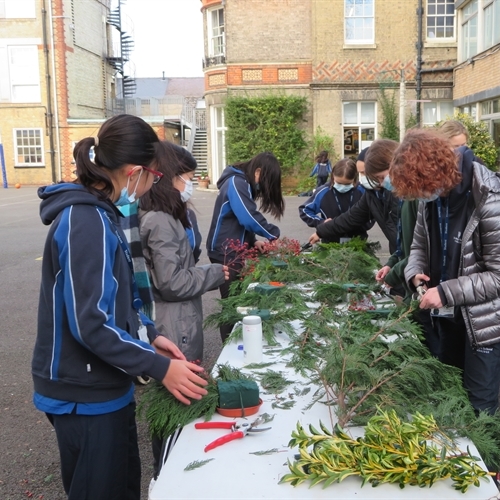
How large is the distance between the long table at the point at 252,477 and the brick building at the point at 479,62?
19.3m

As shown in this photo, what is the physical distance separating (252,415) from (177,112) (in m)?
39.2

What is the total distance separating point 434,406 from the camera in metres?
2.43

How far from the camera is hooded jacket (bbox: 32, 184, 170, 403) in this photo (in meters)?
→ 2.13

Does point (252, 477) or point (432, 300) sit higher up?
point (432, 300)

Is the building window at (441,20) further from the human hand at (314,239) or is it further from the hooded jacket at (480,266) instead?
→ the hooded jacket at (480,266)

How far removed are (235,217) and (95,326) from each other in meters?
3.35

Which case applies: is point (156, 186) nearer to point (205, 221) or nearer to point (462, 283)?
point (462, 283)

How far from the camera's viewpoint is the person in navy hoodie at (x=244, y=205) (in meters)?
5.30

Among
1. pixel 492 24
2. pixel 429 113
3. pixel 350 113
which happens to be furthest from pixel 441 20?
pixel 492 24

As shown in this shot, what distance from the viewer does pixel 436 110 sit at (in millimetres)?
26484

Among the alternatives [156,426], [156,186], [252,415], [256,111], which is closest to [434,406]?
[252,415]

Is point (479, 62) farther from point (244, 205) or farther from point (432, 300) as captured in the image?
point (432, 300)

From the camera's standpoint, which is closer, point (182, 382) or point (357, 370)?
point (182, 382)

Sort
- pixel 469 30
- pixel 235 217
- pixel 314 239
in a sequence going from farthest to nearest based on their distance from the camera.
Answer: pixel 469 30
pixel 314 239
pixel 235 217
